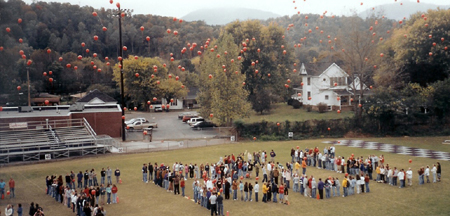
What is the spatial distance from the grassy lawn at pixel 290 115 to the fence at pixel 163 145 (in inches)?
564

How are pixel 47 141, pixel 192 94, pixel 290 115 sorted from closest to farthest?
1. pixel 47 141
2. pixel 290 115
3. pixel 192 94

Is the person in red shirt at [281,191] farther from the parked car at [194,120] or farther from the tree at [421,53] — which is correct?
the parked car at [194,120]

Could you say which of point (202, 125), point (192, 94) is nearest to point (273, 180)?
point (202, 125)

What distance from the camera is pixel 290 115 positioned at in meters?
58.5

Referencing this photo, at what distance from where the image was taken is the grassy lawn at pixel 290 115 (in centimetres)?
5399

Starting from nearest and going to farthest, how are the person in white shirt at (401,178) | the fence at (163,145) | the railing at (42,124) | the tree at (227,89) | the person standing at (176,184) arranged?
the person standing at (176,184), the person in white shirt at (401,178), the fence at (163,145), the railing at (42,124), the tree at (227,89)

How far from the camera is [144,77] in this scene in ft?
213

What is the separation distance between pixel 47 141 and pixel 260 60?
3714cm

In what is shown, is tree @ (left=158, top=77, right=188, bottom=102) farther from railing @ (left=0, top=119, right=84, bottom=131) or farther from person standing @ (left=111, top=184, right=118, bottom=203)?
person standing @ (left=111, top=184, right=118, bottom=203)

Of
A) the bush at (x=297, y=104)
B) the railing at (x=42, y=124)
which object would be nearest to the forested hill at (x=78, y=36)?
the railing at (x=42, y=124)

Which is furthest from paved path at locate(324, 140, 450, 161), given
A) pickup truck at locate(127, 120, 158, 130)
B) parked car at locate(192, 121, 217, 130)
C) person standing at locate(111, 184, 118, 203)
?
person standing at locate(111, 184, 118, 203)

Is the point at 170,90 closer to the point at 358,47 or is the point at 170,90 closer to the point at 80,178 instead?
the point at 358,47

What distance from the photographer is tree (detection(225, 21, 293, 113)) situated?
201 feet

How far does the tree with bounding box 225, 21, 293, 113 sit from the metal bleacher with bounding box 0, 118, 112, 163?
29642 mm
